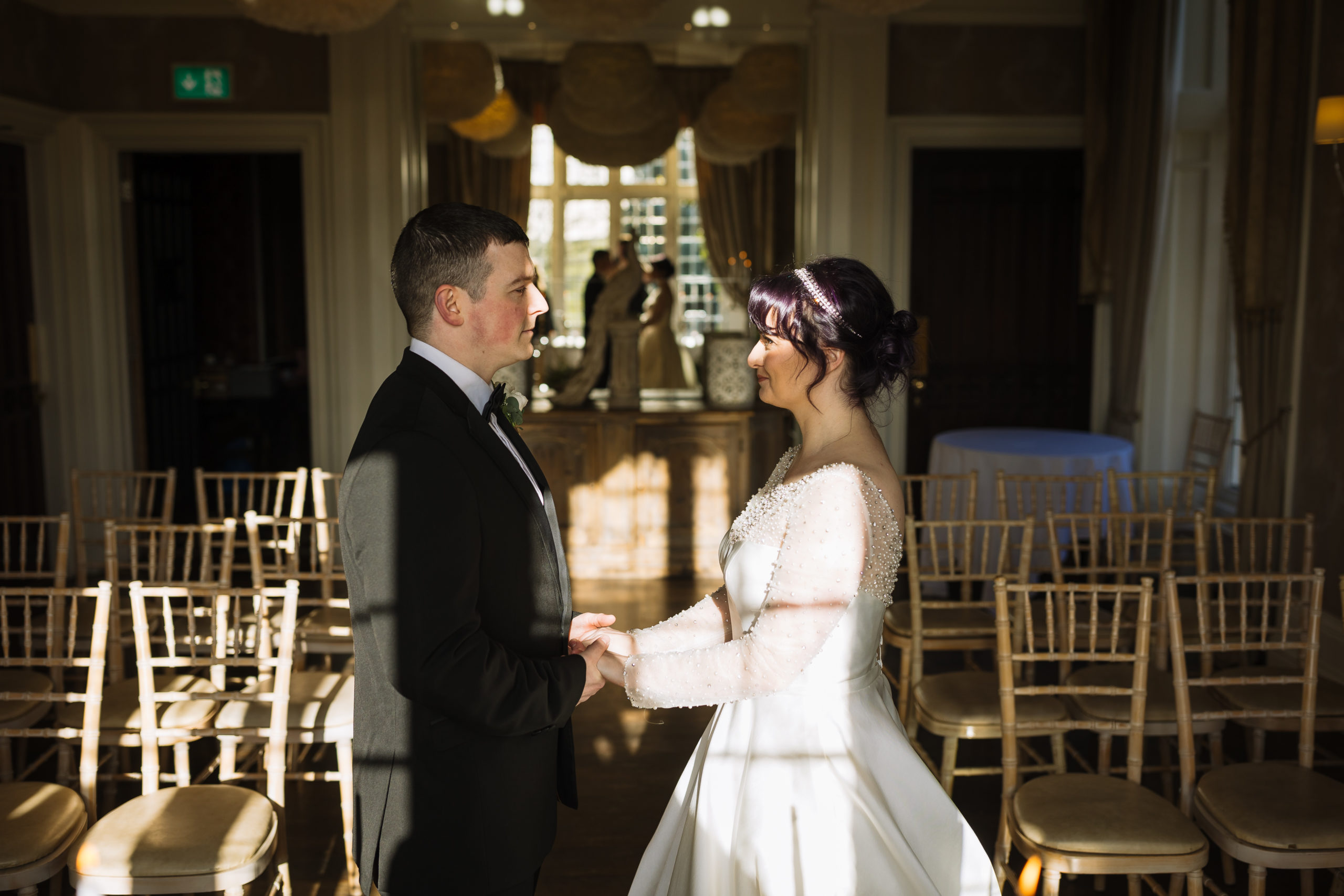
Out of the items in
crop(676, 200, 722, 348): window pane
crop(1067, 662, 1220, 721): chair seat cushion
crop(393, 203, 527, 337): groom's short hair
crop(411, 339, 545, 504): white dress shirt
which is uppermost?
crop(676, 200, 722, 348): window pane

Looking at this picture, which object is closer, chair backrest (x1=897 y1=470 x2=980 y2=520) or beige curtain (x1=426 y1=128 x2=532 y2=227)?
chair backrest (x1=897 y1=470 x2=980 y2=520)

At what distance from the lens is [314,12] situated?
3.95m

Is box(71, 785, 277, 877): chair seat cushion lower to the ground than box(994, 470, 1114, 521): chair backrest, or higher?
lower

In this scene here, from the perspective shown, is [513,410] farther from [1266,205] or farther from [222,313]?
[222,313]

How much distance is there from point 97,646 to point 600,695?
233 cm

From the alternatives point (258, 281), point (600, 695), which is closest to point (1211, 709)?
point (600, 695)

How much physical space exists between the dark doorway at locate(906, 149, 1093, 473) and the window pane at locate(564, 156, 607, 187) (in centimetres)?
276

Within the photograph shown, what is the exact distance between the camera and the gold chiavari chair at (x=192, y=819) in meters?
2.22

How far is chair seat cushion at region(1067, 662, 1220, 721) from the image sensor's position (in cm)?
299

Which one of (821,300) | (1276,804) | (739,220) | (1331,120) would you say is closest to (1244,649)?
(1276,804)

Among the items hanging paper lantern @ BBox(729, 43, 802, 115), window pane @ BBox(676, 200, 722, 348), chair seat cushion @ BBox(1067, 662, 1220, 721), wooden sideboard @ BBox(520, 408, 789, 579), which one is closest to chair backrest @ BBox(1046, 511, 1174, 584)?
chair seat cushion @ BBox(1067, 662, 1220, 721)

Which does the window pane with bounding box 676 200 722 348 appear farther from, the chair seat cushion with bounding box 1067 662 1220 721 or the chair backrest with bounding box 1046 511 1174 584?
the chair seat cushion with bounding box 1067 662 1220 721

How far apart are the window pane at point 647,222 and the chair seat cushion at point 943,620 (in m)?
5.26

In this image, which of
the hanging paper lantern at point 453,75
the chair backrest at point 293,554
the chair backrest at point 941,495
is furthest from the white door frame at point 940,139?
the chair backrest at point 293,554
